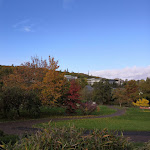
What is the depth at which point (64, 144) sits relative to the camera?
302 centimetres

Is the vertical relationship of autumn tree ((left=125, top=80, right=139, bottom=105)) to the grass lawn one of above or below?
above

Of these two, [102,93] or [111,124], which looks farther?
[102,93]

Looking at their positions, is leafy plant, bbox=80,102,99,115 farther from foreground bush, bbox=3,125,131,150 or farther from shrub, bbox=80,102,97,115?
foreground bush, bbox=3,125,131,150

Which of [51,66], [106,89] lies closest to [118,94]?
[106,89]

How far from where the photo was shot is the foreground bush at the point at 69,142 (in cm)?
295

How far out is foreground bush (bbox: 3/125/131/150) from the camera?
2.95 metres

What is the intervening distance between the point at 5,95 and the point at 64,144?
12.6 metres

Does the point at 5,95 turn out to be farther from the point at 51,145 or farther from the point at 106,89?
the point at 106,89

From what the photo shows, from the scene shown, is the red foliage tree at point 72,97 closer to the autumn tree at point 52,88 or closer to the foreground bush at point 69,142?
the autumn tree at point 52,88

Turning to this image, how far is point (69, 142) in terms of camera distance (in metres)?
3.09

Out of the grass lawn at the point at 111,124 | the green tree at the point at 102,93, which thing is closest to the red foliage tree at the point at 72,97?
the grass lawn at the point at 111,124

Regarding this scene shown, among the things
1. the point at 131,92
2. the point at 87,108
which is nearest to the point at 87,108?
the point at 87,108

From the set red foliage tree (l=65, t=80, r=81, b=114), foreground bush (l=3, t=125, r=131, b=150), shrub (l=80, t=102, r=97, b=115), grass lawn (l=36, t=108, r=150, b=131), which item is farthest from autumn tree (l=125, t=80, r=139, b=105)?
foreground bush (l=3, t=125, r=131, b=150)

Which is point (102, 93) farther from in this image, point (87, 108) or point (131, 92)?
point (87, 108)
